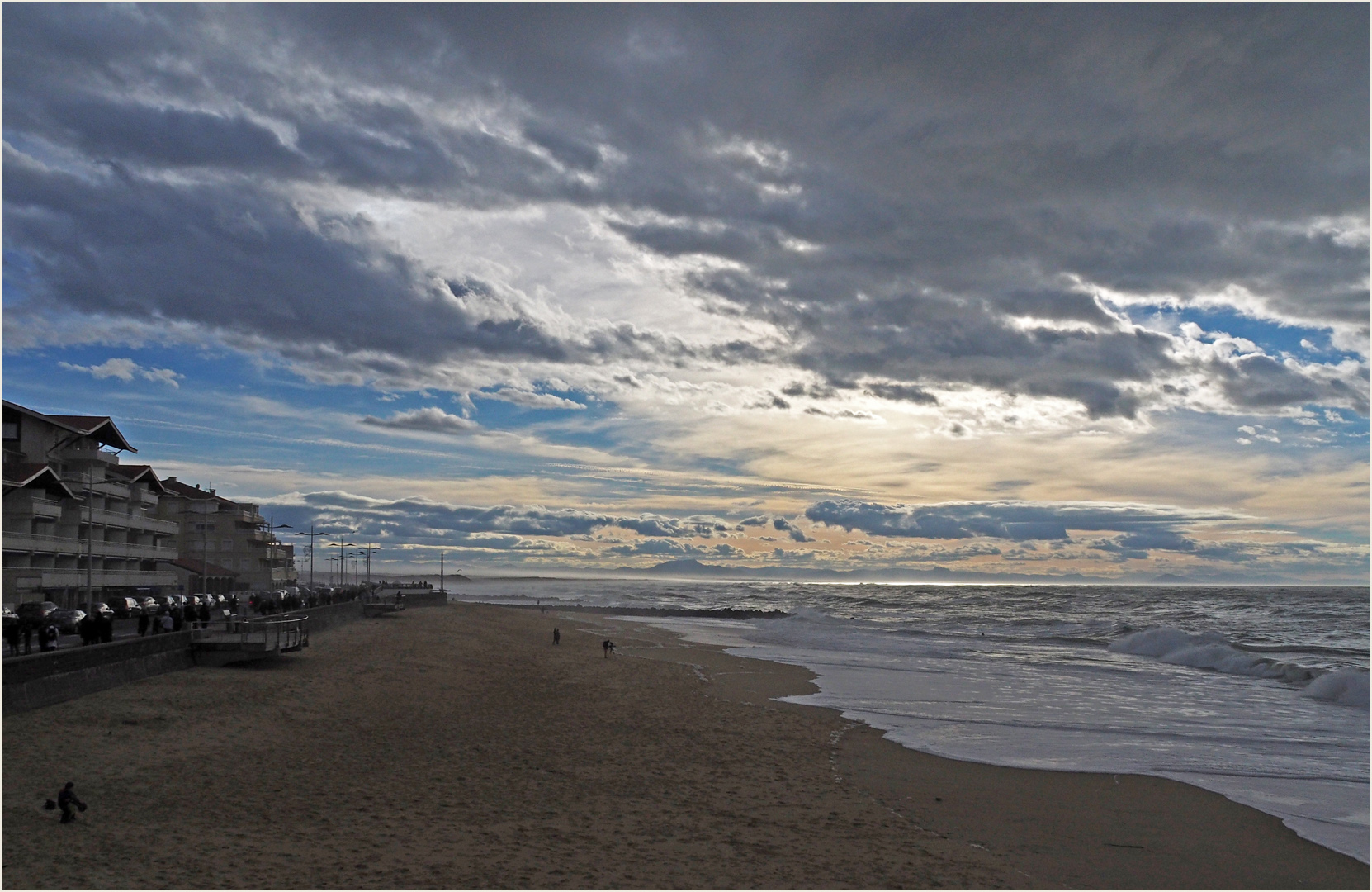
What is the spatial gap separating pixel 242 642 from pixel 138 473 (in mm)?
40808

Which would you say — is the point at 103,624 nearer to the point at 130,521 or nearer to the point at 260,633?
the point at 260,633

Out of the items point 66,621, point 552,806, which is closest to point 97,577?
point 66,621

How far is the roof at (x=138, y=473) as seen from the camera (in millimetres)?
58000

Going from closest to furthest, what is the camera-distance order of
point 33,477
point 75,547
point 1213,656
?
1. point 1213,656
2. point 33,477
3. point 75,547

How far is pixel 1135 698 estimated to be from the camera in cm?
2823

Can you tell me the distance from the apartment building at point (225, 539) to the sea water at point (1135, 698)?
48467 mm

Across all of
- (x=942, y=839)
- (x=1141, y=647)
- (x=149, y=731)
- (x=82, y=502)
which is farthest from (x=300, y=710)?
(x=1141, y=647)

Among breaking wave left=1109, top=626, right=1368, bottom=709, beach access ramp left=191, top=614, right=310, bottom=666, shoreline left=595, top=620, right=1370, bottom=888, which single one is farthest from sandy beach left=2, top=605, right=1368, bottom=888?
breaking wave left=1109, top=626, right=1368, bottom=709

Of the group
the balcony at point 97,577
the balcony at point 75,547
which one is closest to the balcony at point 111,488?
the balcony at point 75,547

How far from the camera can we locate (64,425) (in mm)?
50875

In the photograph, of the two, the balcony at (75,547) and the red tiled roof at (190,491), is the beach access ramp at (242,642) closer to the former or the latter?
the balcony at (75,547)

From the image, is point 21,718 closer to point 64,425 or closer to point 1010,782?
point 1010,782

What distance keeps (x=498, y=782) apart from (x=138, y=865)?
5906 millimetres

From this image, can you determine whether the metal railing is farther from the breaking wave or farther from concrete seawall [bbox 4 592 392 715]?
the breaking wave
